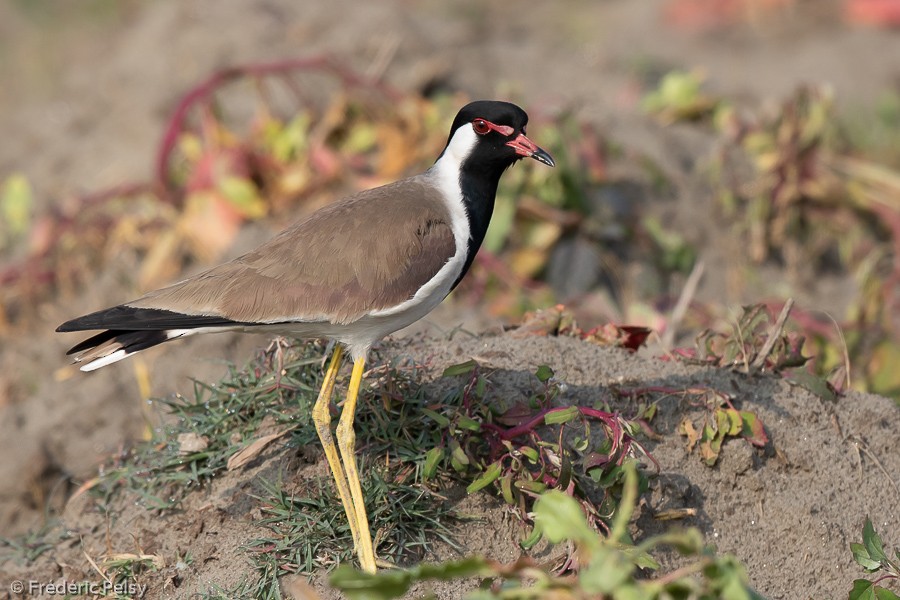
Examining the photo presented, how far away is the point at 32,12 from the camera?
38.6 feet

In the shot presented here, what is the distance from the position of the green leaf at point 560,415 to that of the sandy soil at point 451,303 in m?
0.38

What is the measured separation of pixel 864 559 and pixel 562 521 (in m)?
1.41

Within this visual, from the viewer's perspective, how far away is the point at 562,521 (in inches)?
95.4

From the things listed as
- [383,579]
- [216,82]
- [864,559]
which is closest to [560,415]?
[864,559]

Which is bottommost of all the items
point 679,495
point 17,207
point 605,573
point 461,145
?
point 679,495

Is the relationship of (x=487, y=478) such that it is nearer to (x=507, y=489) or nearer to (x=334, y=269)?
(x=507, y=489)

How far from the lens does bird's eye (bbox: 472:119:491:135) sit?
12.9ft

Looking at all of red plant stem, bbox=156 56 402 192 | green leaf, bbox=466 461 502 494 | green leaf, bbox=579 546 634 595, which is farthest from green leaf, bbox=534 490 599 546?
red plant stem, bbox=156 56 402 192

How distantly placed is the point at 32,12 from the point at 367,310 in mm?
9757

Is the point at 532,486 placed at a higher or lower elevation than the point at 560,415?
lower

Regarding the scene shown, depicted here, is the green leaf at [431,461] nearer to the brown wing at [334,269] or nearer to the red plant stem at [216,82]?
the brown wing at [334,269]

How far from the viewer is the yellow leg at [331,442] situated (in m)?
3.42

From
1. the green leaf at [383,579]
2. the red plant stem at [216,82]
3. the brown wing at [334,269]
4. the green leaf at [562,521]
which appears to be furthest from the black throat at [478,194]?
the red plant stem at [216,82]

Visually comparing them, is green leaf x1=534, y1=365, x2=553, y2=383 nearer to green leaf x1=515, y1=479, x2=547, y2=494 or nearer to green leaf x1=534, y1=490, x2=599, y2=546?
green leaf x1=515, y1=479, x2=547, y2=494
